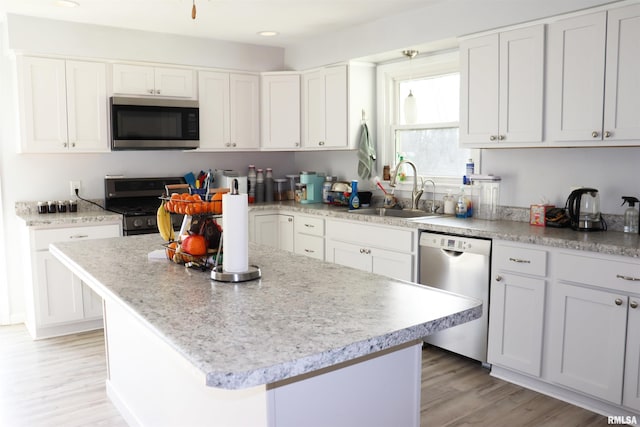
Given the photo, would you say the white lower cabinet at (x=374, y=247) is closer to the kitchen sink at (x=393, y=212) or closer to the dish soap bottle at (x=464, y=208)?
the kitchen sink at (x=393, y=212)

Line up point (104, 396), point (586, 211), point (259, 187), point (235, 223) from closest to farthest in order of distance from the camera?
point (235, 223) → point (104, 396) → point (586, 211) → point (259, 187)

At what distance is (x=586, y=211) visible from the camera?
3.20 m

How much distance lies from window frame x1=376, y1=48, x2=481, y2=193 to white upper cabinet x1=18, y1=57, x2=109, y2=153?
7.58 ft

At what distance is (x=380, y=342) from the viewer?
4.53 ft

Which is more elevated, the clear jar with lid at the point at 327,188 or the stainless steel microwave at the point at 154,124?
the stainless steel microwave at the point at 154,124

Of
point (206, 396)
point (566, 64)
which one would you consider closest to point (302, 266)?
point (206, 396)

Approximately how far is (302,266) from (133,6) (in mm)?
2612

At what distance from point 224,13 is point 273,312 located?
3.08 m

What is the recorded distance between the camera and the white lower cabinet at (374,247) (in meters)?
3.75

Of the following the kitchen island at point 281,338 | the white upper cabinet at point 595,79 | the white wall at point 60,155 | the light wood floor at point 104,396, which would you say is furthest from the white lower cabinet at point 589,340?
the white wall at point 60,155

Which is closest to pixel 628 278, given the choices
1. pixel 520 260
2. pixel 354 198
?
pixel 520 260

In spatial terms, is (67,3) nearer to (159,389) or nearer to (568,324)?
(159,389)

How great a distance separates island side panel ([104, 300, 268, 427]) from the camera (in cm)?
156

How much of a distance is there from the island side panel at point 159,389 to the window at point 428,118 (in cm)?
269
